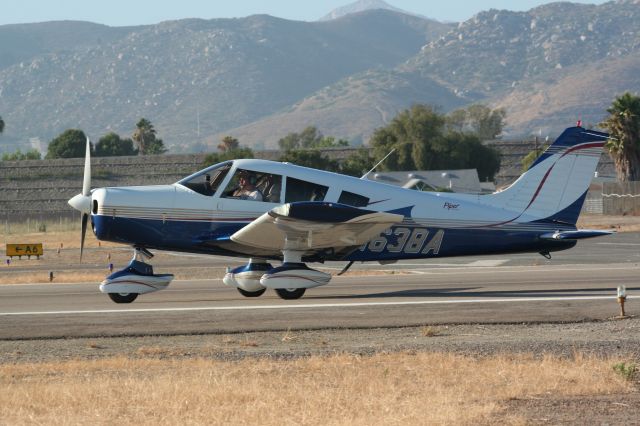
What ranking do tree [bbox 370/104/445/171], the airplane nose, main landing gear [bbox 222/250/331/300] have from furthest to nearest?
tree [bbox 370/104/445/171] < the airplane nose < main landing gear [bbox 222/250/331/300]

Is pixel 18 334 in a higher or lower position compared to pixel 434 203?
lower

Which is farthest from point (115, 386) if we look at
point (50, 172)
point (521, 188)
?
point (50, 172)

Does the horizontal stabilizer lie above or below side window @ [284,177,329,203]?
below

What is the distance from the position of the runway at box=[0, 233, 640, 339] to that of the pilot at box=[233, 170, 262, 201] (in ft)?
6.05

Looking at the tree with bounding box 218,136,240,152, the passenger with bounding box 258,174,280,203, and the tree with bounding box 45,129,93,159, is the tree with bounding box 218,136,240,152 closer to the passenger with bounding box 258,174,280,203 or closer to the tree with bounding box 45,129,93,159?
the tree with bounding box 45,129,93,159

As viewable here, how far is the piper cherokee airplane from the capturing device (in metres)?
18.3

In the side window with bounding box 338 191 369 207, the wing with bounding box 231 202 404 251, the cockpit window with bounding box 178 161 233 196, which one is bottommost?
the wing with bounding box 231 202 404 251

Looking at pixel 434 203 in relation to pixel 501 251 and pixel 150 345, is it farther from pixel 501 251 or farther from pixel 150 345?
pixel 150 345

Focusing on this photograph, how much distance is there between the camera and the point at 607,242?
3991cm

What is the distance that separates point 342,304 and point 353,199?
6.47 feet

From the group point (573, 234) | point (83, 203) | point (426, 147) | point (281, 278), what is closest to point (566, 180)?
point (573, 234)

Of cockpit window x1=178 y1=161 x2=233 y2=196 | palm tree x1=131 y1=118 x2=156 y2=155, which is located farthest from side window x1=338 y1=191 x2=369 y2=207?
palm tree x1=131 y1=118 x2=156 y2=155

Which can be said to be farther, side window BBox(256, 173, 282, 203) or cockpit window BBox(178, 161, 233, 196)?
cockpit window BBox(178, 161, 233, 196)

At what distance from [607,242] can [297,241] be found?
79.7ft
